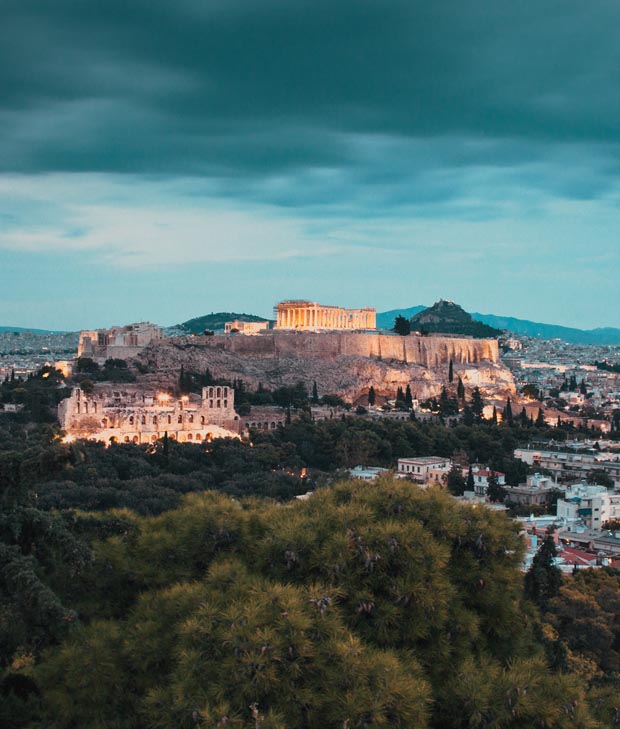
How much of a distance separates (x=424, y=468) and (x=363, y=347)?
87.9ft

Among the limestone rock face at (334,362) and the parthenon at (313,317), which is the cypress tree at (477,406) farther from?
the parthenon at (313,317)

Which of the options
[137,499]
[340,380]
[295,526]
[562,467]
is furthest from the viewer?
[340,380]

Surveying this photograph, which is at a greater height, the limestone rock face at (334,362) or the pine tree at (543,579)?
the limestone rock face at (334,362)

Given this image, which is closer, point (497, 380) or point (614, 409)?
point (614, 409)

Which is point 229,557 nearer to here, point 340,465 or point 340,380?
point 340,465

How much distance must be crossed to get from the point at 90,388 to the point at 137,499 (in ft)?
54.7

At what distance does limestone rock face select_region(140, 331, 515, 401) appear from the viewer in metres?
46.9

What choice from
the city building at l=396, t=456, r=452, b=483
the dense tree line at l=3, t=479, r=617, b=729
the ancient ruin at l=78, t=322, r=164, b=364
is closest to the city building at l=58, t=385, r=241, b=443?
the city building at l=396, t=456, r=452, b=483

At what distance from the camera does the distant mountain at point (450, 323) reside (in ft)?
321

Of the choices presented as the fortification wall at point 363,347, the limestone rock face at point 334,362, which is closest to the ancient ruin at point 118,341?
the limestone rock face at point 334,362

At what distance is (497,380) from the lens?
6153 cm

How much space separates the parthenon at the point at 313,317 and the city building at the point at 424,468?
95.4ft

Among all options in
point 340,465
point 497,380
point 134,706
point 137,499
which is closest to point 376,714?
point 134,706

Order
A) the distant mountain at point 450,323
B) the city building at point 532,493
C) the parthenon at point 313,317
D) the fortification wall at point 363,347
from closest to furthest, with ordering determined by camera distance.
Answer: the city building at point 532,493 → the fortification wall at point 363,347 → the parthenon at point 313,317 → the distant mountain at point 450,323
